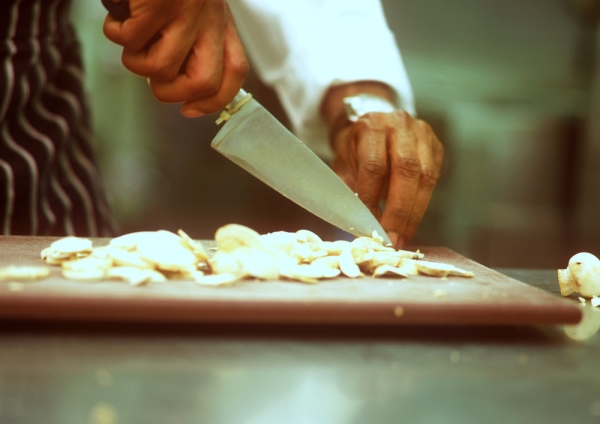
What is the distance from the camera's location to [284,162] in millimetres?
1006

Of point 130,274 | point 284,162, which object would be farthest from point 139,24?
point 130,274

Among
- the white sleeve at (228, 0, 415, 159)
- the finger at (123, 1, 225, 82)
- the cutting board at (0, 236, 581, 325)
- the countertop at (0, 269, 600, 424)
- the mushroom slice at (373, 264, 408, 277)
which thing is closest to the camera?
the countertop at (0, 269, 600, 424)

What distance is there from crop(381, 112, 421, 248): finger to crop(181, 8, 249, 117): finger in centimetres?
31

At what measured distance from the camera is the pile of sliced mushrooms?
0.72m

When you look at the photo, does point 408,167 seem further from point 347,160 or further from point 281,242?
point 281,242

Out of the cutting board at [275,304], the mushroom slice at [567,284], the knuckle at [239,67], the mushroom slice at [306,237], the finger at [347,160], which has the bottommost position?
the cutting board at [275,304]

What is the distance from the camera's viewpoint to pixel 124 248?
0.81 meters

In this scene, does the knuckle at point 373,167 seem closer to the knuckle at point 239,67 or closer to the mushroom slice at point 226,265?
the knuckle at point 239,67

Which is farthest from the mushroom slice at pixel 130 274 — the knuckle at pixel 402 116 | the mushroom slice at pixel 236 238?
the knuckle at pixel 402 116

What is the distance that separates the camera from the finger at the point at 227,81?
3.21 ft

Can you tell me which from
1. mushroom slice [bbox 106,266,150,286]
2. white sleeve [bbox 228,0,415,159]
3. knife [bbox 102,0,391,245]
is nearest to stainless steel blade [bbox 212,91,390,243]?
knife [bbox 102,0,391,245]

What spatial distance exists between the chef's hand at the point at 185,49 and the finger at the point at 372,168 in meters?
0.27

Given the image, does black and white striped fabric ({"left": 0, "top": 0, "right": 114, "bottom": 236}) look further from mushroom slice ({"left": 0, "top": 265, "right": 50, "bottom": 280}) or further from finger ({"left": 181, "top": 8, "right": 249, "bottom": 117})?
mushroom slice ({"left": 0, "top": 265, "right": 50, "bottom": 280})

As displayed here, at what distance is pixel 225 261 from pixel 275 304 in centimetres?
13
